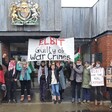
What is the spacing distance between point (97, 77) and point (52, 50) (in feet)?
6.78

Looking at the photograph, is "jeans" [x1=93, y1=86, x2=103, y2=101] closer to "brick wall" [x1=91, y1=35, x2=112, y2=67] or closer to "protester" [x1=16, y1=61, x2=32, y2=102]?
"brick wall" [x1=91, y1=35, x2=112, y2=67]

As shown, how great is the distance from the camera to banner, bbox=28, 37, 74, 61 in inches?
488

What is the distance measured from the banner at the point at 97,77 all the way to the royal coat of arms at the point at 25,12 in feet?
9.95

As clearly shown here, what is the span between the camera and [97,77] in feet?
39.6

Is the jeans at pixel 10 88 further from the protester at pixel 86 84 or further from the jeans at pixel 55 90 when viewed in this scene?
the protester at pixel 86 84

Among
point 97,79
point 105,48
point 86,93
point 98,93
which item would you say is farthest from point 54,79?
point 105,48

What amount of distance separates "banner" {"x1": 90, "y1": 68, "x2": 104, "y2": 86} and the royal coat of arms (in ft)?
9.95

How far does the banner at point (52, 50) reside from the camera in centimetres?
1239

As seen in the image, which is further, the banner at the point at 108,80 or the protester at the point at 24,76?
the protester at the point at 24,76

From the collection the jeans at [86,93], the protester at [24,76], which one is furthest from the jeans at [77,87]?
the protester at [24,76]

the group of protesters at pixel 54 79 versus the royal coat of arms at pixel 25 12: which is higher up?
the royal coat of arms at pixel 25 12

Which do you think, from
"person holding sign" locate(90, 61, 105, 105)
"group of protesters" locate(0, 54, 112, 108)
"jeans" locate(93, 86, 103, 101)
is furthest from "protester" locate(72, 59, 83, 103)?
"jeans" locate(93, 86, 103, 101)

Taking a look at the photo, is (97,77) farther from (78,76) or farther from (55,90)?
(55,90)

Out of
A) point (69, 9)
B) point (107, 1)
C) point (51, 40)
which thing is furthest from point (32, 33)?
point (69, 9)
